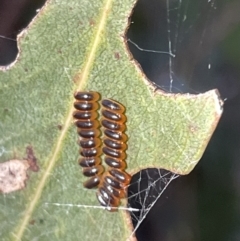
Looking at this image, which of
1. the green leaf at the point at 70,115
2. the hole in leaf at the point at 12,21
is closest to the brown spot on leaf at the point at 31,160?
the green leaf at the point at 70,115

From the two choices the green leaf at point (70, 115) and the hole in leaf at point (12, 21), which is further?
the hole in leaf at point (12, 21)

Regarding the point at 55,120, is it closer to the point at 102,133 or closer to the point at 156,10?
the point at 102,133

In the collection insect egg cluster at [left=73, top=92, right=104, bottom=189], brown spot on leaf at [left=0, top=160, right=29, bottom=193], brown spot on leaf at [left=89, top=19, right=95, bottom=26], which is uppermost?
brown spot on leaf at [left=89, top=19, right=95, bottom=26]

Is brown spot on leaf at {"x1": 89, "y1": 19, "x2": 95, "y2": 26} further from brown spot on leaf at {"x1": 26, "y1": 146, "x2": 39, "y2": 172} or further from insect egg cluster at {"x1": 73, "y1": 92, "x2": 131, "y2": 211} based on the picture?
brown spot on leaf at {"x1": 26, "y1": 146, "x2": 39, "y2": 172}

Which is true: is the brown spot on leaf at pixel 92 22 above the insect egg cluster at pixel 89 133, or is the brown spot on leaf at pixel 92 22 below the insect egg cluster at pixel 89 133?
above

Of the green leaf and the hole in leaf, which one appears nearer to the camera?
the green leaf

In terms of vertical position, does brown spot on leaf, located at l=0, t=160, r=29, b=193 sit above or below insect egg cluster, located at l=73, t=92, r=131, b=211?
below

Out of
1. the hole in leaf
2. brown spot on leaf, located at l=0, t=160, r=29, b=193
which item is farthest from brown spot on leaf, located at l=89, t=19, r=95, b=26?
brown spot on leaf, located at l=0, t=160, r=29, b=193

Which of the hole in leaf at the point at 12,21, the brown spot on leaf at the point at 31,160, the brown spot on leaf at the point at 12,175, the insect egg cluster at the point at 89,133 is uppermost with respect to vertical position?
the hole in leaf at the point at 12,21

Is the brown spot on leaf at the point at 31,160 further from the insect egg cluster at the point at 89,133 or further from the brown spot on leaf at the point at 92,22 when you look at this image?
the brown spot on leaf at the point at 92,22
